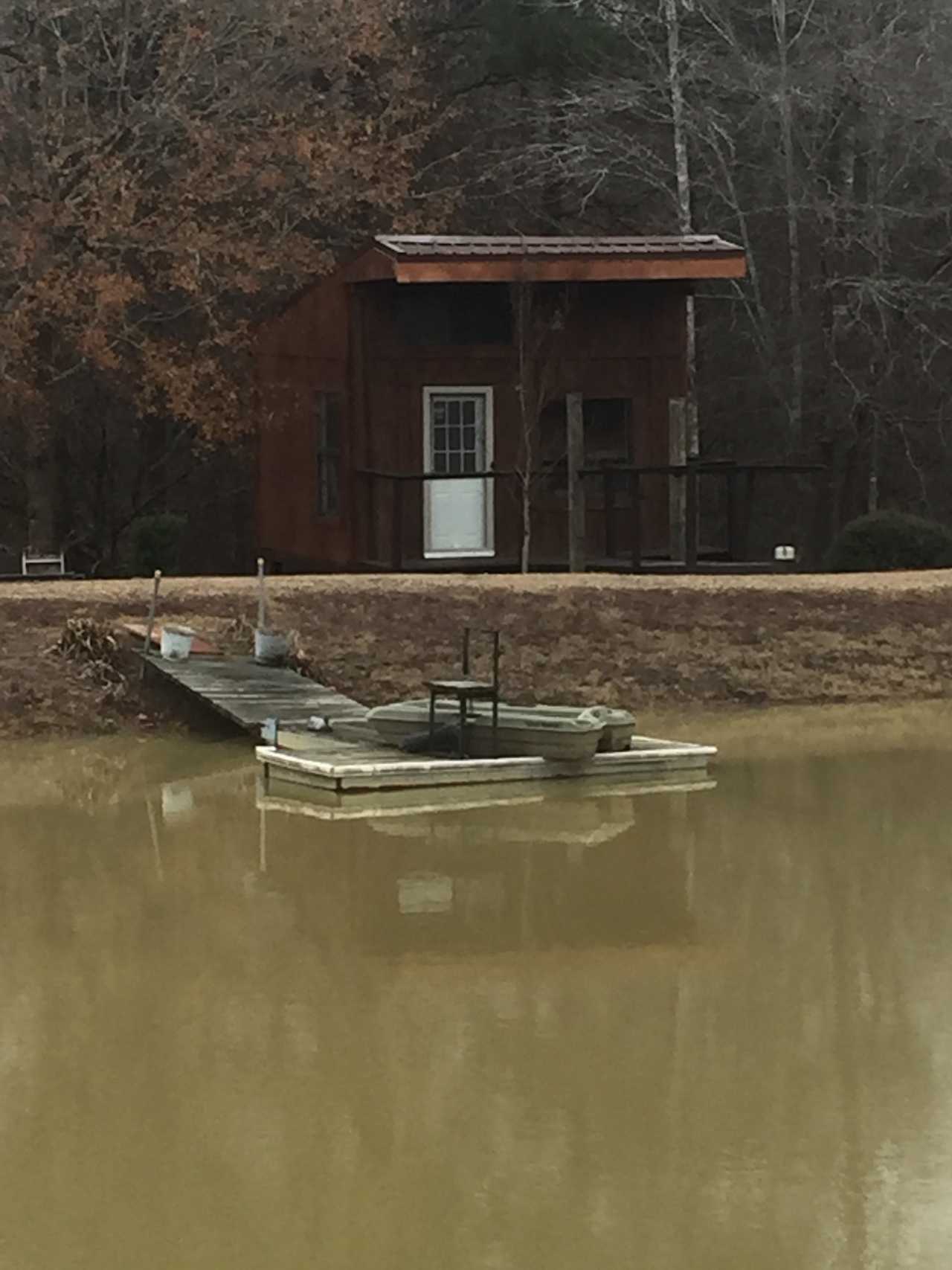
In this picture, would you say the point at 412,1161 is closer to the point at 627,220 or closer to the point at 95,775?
the point at 95,775

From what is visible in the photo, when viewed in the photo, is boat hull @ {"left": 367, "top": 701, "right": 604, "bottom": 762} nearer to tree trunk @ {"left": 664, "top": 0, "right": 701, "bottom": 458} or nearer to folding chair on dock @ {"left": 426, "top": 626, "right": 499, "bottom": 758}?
folding chair on dock @ {"left": 426, "top": 626, "right": 499, "bottom": 758}

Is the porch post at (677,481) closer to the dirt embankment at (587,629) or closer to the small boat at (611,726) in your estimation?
the dirt embankment at (587,629)

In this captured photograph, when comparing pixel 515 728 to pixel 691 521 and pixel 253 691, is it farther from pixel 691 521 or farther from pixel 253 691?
pixel 691 521

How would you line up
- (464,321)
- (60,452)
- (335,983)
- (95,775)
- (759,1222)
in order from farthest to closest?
(60,452) < (464,321) < (95,775) < (335,983) < (759,1222)

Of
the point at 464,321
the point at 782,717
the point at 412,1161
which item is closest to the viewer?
the point at 412,1161

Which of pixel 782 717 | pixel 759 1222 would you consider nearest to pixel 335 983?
pixel 759 1222

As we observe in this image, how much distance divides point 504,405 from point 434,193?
6.16m

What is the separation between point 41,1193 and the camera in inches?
311

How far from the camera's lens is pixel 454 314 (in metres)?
23.5

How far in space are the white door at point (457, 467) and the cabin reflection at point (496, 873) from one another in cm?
792

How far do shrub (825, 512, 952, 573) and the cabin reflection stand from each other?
856 cm

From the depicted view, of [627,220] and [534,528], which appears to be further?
[627,220]

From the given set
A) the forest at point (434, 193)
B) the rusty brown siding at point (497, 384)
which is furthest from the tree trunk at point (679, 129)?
the rusty brown siding at point (497, 384)

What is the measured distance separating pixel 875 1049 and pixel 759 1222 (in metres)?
2.09
